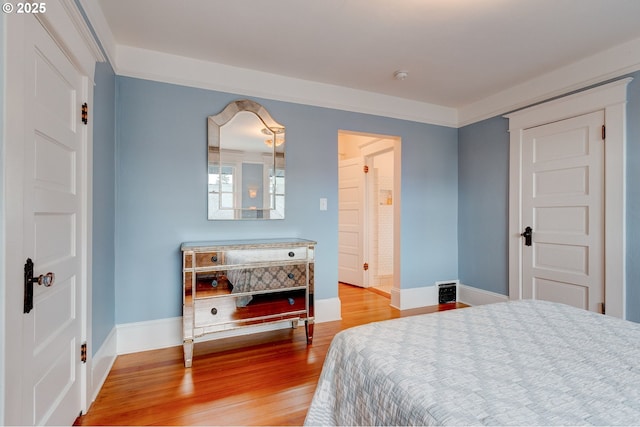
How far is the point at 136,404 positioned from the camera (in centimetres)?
176

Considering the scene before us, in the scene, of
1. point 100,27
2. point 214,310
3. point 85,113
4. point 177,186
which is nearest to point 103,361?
point 214,310

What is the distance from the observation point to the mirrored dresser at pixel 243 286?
224 cm

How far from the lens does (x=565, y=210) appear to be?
2768 mm

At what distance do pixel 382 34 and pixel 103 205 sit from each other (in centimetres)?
228

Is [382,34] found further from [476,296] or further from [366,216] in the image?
[476,296]

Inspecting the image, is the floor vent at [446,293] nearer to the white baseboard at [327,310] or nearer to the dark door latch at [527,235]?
the dark door latch at [527,235]

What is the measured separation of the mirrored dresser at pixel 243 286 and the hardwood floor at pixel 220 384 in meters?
0.19

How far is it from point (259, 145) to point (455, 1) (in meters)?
1.80

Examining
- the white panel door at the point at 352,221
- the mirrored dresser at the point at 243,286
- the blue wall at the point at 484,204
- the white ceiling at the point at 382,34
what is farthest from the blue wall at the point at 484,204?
the mirrored dresser at the point at 243,286

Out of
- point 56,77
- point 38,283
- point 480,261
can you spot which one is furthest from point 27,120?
point 480,261

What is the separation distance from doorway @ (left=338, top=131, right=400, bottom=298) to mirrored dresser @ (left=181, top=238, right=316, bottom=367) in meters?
2.17

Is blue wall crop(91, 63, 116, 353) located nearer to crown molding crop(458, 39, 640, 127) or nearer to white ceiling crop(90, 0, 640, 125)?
white ceiling crop(90, 0, 640, 125)

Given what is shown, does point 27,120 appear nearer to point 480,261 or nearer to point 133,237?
point 133,237

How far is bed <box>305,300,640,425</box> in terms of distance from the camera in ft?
2.50
